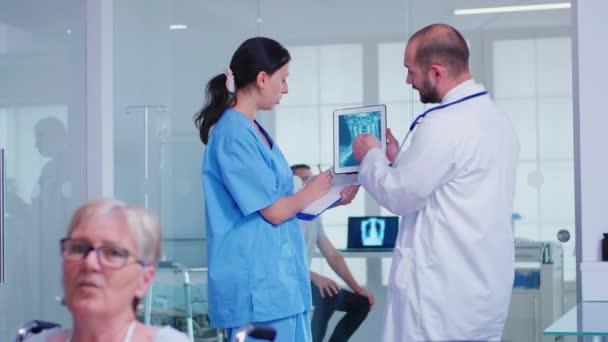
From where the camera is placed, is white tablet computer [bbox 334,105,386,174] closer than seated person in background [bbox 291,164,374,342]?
Yes

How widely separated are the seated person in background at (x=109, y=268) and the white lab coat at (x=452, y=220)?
40.3 inches

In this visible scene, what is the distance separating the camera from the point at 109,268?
6.47ft

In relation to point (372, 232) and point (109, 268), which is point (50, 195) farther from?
point (109, 268)

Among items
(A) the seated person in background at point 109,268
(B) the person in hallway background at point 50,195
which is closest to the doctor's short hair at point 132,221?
(A) the seated person in background at point 109,268

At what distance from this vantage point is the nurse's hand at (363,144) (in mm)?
3186

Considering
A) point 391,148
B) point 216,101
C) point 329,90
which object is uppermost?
point 329,90

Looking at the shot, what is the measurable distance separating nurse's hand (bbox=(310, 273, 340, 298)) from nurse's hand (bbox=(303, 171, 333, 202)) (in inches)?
98.3

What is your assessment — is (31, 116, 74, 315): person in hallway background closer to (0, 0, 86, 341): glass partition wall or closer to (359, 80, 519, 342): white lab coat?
(0, 0, 86, 341): glass partition wall

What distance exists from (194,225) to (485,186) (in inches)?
125

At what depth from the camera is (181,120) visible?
591cm

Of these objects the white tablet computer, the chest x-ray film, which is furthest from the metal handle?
the chest x-ray film

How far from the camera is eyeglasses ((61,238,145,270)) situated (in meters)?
1.97

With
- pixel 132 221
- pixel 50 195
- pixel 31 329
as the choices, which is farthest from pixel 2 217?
pixel 132 221

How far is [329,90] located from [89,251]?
12.8ft
